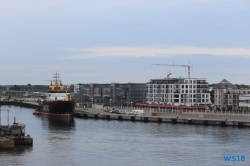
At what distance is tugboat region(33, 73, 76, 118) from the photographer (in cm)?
10331

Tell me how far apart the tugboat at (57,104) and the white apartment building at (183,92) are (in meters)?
22.6

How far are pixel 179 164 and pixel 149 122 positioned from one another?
148 ft

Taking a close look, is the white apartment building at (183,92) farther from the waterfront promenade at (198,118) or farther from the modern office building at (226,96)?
the waterfront promenade at (198,118)

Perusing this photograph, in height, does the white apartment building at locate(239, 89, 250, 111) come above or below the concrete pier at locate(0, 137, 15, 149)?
above

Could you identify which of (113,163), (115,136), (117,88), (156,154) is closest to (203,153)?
(156,154)

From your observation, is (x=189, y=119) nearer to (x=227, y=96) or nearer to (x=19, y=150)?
(x=19, y=150)

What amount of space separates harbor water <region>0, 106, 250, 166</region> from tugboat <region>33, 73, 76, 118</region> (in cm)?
3328

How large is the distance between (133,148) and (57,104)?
54829 mm

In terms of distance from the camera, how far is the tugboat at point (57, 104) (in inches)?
4067

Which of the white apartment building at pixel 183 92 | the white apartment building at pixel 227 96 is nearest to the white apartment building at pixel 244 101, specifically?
the white apartment building at pixel 227 96

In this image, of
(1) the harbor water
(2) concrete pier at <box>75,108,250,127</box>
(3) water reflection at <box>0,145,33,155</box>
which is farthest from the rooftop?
(3) water reflection at <box>0,145,33,155</box>

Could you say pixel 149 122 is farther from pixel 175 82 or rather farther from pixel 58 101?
pixel 175 82

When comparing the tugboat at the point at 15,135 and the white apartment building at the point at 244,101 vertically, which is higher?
the white apartment building at the point at 244,101

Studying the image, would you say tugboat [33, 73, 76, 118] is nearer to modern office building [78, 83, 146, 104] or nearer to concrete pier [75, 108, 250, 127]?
concrete pier [75, 108, 250, 127]
